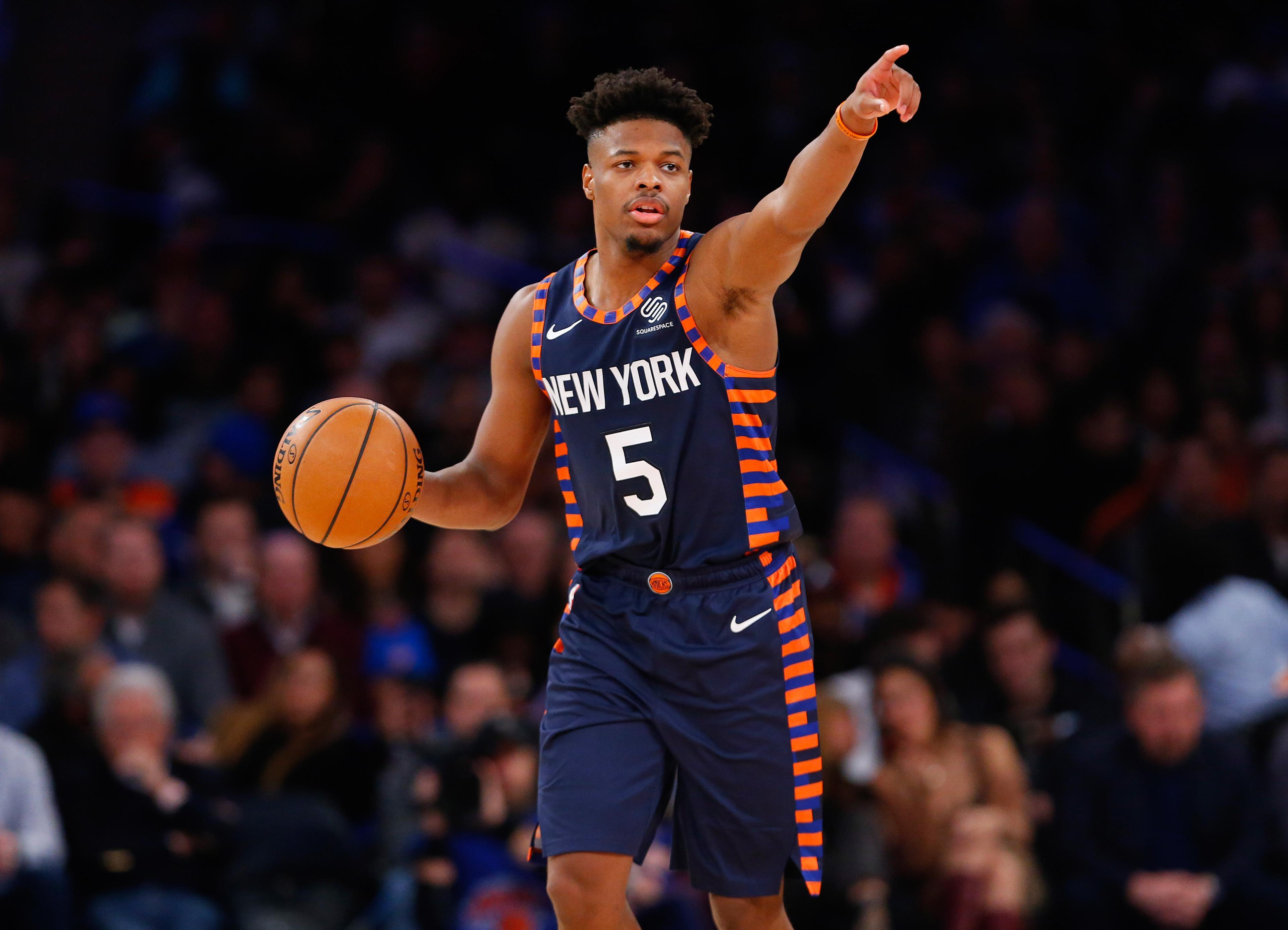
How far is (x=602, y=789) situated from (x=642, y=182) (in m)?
1.53

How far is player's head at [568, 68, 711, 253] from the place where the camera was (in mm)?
4211

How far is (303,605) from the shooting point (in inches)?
330

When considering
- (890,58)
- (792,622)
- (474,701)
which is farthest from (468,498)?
(474,701)

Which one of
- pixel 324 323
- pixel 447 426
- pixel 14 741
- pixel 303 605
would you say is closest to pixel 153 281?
pixel 324 323

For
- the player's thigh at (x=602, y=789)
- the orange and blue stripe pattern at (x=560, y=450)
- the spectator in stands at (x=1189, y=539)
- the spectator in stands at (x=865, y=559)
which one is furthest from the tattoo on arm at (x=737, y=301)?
the spectator in stands at (x=1189, y=539)

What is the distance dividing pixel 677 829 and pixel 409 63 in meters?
9.60

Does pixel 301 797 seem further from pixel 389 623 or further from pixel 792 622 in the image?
pixel 792 622

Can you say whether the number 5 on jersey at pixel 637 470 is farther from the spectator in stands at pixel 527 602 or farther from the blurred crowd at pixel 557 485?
the spectator in stands at pixel 527 602

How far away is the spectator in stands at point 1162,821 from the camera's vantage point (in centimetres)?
723

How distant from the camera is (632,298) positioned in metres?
4.26

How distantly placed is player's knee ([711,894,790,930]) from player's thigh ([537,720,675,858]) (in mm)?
263

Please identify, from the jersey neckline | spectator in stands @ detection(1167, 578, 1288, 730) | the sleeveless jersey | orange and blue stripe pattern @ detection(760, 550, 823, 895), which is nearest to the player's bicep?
the jersey neckline

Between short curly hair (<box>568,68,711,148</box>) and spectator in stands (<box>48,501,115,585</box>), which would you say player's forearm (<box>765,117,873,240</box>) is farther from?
spectator in stands (<box>48,501,115,585</box>)

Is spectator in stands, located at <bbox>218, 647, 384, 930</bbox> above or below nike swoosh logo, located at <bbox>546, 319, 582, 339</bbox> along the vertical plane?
below
